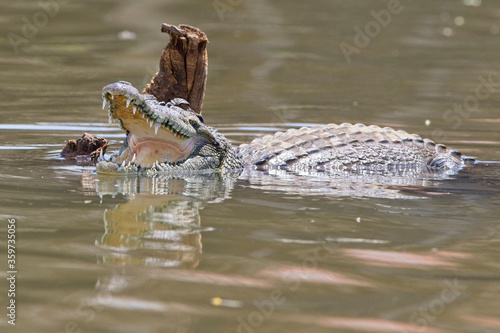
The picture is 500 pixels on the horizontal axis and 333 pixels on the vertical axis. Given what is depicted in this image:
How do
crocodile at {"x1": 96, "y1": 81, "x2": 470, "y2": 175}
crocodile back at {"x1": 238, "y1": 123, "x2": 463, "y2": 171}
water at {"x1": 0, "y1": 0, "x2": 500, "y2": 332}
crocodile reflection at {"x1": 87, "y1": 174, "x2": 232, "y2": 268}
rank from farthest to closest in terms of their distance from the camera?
1. crocodile back at {"x1": 238, "y1": 123, "x2": 463, "y2": 171}
2. crocodile at {"x1": 96, "y1": 81, "x2": 470, "y2": 175}
3. crocodile reflection at {"x1": 87, "y1": 174, "x2": 232, "y2": 268}
4. water at {"x1": 0, "y1": 0, "x2": 500, "y2": 332}

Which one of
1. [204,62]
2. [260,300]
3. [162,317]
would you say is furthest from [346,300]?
[204,62]

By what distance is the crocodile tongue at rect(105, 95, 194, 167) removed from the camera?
7.49 meters

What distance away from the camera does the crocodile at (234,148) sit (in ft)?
25.0

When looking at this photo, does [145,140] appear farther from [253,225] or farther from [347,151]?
[253,225]

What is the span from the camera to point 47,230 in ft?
18.0

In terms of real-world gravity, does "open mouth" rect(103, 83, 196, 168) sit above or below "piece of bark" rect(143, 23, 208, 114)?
below

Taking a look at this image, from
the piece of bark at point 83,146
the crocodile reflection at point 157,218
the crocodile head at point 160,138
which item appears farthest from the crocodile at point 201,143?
the piece of bark at point 83,146

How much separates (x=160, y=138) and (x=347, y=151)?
1.94 metres

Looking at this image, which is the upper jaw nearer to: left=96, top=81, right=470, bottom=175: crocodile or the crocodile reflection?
left=96, top=81, right=470, bottom=175: crocodile

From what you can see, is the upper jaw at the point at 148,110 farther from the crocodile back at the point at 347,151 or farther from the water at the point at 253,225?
the crocodile back at the point at 347,151

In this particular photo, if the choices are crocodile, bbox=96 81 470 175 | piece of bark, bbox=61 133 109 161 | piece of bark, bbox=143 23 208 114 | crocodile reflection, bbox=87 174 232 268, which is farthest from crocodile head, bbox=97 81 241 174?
piece of bark, bbox=61 133 109 161

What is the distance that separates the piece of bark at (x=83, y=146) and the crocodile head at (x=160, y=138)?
894 millimetres

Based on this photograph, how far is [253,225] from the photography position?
19.1 feet

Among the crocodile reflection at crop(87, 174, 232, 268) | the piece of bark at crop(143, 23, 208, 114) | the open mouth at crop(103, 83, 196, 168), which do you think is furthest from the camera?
the piece of bark at crop(143, 23, 208, 114)
